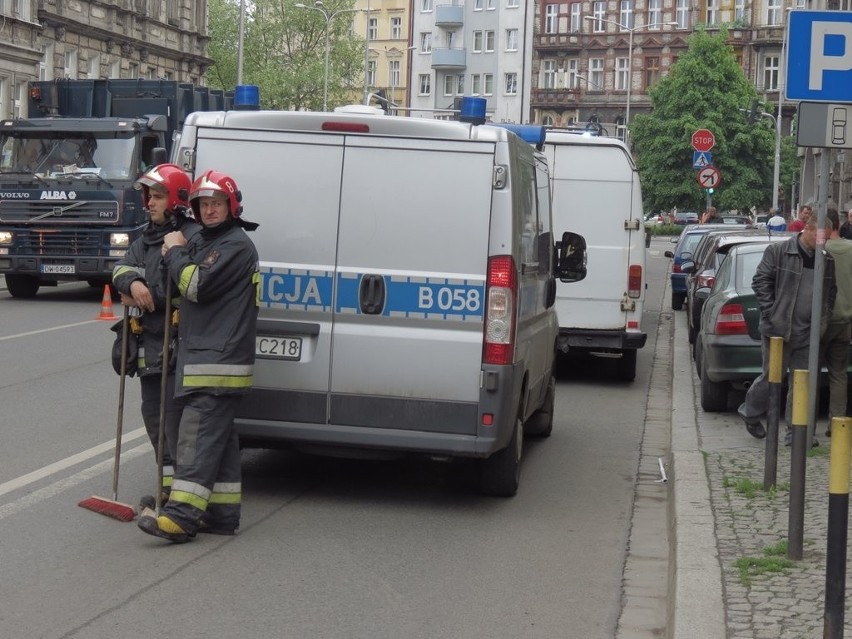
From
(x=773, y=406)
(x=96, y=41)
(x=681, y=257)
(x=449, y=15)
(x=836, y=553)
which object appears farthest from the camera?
(x=449, y=15)

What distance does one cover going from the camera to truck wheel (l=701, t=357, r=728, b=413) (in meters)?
13.2

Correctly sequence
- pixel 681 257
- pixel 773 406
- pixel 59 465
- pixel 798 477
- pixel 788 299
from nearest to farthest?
pixel 798 477
pixel 773 406
pixel 59 465
pixel 788 299
pixel 681 257

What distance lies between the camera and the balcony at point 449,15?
110000 millimetres

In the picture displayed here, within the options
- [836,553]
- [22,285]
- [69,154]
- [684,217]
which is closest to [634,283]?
[836,553]

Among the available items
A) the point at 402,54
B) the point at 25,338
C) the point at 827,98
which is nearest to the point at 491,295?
the point at 827,98

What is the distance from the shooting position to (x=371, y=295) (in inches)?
328

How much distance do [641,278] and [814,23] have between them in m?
6.78

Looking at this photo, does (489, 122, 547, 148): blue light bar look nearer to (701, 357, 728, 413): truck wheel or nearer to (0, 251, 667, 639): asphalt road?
(0, 251, 667, 639): asphalt road

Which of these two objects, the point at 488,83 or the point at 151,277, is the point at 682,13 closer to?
the point at 488,83

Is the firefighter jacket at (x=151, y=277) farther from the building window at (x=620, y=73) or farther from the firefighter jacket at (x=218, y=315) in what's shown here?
the building window at (x=620, y=73)

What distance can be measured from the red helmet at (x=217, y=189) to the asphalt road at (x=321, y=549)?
1699mm

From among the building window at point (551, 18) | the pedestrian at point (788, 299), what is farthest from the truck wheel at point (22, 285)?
the building window at point (551, 18)

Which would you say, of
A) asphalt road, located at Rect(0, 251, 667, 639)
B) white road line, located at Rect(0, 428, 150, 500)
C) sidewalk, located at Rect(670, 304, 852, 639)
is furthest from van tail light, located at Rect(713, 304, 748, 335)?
white road line, located at Rect(0, 428, 150, 500)

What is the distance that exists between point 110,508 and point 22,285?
1868 cm
